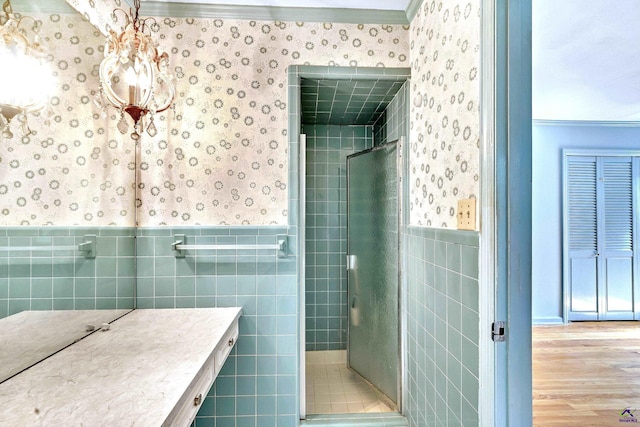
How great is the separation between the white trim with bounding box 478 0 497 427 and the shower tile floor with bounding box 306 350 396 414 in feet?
4.03

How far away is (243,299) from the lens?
1.87 m

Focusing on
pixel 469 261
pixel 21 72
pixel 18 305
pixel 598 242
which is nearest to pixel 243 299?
pixel 18 305

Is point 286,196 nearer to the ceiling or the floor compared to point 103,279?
nearer to the ceiling

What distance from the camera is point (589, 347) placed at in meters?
3.23

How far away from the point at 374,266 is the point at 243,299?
1010 millimetres

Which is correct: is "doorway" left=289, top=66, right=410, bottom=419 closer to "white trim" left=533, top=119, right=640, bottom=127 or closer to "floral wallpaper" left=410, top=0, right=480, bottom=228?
"floral wallpaper" left=410, top=0, right=480, bottom=228

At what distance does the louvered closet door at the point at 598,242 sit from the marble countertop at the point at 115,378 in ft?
14.0

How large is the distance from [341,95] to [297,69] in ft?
1.44

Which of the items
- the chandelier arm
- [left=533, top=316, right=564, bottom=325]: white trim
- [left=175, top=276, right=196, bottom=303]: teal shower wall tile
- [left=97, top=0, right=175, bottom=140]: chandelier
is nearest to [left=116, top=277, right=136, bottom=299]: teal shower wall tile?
[left=175, top=276, right=196, bottom=303]: teal shower wall tile

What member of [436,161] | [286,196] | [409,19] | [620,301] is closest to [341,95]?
[409,19]

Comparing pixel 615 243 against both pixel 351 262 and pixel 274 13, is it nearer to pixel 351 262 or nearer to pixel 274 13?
pixel 351 262

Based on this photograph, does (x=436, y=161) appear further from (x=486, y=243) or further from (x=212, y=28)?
(x=212, y=28)

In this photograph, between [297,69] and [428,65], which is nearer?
[428,65]

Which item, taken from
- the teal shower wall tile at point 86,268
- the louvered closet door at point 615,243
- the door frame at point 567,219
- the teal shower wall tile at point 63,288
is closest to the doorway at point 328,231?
the teal shower wall tile at point 86,268
